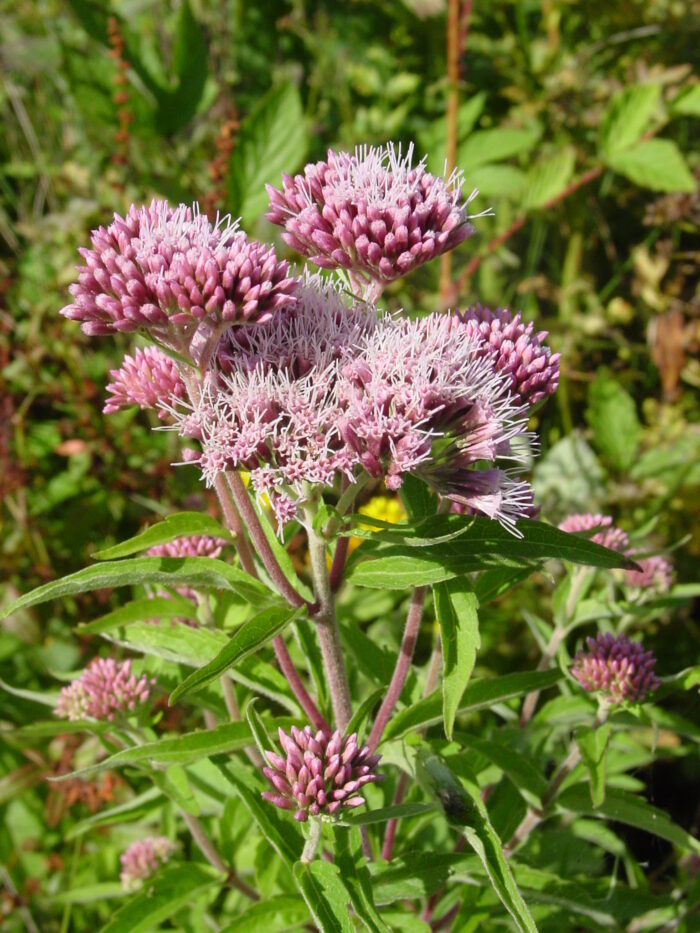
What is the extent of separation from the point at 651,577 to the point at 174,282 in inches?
54.9

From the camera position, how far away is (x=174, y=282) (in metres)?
1.39

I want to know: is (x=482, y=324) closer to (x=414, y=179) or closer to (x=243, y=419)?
(x=414, y=179)

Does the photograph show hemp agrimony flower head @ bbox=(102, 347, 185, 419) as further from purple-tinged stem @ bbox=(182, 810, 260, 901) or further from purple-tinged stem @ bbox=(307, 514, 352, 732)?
purple-tinged stem @ bbox=(182, 810, 260, 901)

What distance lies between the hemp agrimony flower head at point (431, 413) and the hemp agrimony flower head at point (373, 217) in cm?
16

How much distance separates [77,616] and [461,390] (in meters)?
2.30

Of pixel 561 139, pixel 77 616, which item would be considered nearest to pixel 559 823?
pixel 77 616

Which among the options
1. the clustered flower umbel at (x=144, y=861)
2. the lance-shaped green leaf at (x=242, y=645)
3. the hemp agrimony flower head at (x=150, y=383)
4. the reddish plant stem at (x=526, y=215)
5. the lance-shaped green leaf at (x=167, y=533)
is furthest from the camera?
the reddish plant stem at (x=526, y=215)

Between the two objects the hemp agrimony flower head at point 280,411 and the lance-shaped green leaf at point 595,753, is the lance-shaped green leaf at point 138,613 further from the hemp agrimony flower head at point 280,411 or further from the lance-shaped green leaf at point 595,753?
the lance-shaped green leaf at point 595,753

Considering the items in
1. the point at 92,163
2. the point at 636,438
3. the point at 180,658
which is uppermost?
the point at 92,163

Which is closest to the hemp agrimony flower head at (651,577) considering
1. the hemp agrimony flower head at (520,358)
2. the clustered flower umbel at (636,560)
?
the clustered flower umbel at (636,560)

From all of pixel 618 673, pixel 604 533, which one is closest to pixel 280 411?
pixel 618 673

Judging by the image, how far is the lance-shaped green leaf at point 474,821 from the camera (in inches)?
55.3

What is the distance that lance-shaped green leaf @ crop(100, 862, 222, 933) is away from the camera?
6.10 ft

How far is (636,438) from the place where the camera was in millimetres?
3715
